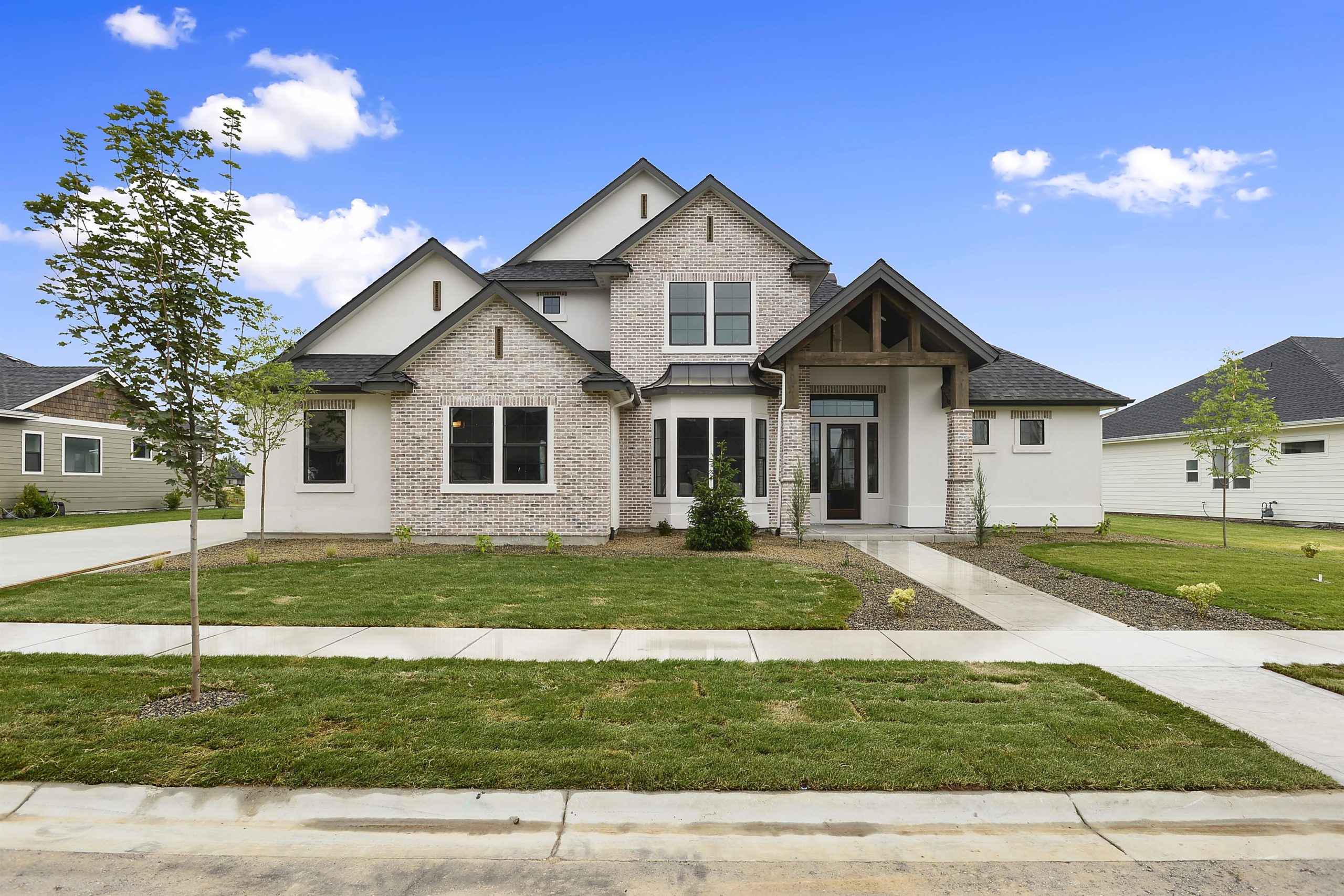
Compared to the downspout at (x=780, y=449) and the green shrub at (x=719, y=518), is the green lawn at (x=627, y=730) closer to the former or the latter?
the green shrub at (x=719, y=518)

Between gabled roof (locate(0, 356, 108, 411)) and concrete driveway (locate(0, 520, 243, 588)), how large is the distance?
8.52 m

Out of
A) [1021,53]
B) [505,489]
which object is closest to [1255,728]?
[505,489]

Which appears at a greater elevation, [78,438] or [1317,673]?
[78,438]

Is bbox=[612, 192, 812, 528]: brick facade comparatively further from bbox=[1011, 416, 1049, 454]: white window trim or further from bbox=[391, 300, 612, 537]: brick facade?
bbox=[1011, 416, 1049, 454]: white window trim

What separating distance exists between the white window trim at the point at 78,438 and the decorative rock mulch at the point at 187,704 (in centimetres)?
2650

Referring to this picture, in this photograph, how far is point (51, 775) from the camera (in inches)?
147

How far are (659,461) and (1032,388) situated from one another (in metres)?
10.4

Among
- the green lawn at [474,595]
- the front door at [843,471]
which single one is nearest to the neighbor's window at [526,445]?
the green lawn at [474,595]

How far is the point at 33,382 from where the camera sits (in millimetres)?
23844

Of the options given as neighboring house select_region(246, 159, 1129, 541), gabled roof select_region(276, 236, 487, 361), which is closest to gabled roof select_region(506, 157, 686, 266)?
neighboring house select_region(246, 159, 1129, 541)

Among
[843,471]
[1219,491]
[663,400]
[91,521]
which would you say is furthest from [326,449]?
[1219,491]

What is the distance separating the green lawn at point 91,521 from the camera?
57.7ft

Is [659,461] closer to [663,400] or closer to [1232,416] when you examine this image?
[663,400]

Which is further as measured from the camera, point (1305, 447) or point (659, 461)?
point (1305, 447)
